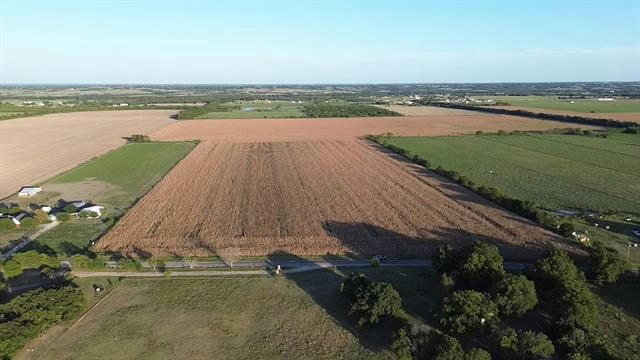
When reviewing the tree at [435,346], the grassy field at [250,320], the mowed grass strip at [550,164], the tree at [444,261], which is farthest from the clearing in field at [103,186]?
the mowed grass strip at [550,164]

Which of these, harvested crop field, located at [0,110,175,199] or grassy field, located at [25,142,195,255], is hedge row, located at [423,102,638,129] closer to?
grassy field, located at [25,142,195,255]

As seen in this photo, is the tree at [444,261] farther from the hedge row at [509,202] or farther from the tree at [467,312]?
the hedge row at [509,202]

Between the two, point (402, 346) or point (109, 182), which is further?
point (109, 182)

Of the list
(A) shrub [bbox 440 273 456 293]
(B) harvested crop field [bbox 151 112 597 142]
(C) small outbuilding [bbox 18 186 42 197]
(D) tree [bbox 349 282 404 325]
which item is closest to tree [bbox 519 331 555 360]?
(A) shrub [bbox 440 273 456 293]

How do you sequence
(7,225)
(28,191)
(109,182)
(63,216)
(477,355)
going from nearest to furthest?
(477,355), (7,225), (63,216), (28,191), (109,182)

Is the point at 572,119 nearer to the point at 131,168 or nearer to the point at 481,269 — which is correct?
the point at 131,168

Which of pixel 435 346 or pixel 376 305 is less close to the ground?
pixel 376 305

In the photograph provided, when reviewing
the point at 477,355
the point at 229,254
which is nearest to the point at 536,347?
the point at 477,355
